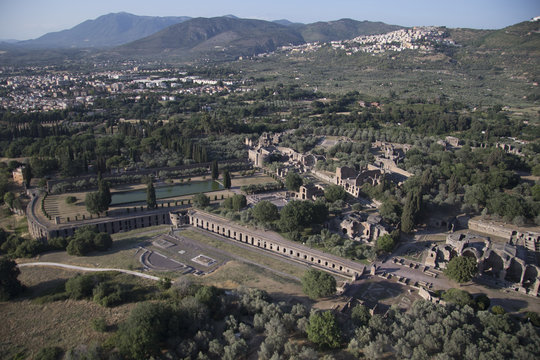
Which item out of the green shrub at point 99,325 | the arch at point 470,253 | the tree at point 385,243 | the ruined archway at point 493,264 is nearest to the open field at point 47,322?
the green shrub at point 99,325

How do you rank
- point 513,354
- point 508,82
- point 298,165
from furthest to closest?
1. point 508,82
2. point 298,165
3. point 513,354

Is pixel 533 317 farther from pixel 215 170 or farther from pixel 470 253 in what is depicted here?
pixel 215 170

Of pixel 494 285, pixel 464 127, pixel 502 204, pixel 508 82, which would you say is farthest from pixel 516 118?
pixel 494 285

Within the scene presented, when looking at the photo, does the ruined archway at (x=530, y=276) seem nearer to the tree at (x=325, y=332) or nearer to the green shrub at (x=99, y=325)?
the tree at (x=325, y=332)

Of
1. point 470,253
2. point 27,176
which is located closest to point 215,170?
point 27,176

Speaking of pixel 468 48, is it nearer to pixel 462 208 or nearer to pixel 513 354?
pixel 462 208
